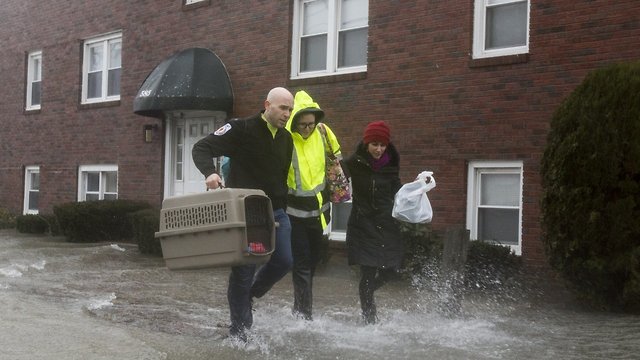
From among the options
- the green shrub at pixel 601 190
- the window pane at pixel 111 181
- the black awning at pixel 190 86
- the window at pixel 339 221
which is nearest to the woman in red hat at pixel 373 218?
the green shrub at pixel 601 190

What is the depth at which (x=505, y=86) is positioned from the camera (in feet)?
35.4

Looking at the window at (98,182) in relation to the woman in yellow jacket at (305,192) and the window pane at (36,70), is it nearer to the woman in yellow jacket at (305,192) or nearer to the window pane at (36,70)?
the window pane at (36,70)

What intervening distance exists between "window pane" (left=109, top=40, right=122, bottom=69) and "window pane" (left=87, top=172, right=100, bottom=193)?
2.39m

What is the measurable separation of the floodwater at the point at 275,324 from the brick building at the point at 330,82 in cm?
220

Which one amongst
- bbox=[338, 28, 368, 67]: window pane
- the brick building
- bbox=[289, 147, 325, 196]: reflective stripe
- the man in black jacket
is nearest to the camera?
the man in black jacket

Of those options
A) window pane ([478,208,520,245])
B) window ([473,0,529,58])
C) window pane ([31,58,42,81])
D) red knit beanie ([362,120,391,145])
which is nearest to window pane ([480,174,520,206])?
window pane ([478,208,520,245])

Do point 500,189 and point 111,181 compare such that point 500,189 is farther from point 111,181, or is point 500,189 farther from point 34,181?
point 34,181

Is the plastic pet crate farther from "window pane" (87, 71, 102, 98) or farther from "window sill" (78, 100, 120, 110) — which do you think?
"window pane" (87, 71, 102, 98)

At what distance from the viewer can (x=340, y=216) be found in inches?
516

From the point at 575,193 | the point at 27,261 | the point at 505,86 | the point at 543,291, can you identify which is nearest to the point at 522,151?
the point at 505,86

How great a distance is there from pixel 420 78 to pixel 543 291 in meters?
3.61

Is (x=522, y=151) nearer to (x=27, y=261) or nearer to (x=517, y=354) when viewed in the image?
(x=517, y=354)

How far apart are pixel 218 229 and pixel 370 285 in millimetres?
1896

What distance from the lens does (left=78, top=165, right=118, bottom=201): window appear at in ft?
58.9
